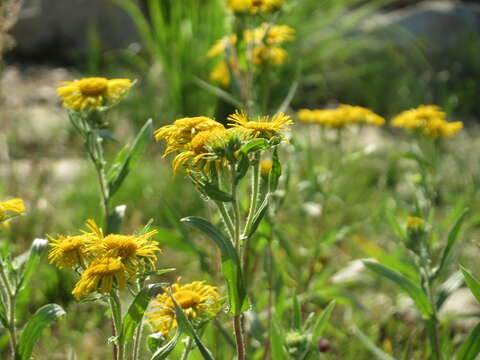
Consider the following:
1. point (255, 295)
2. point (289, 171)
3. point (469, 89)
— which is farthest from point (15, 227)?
point (469, 89)

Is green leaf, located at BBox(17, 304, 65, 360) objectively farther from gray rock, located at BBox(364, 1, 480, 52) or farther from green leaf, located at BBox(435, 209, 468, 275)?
gray rock, located at BBox(364, 1, 480, 52)

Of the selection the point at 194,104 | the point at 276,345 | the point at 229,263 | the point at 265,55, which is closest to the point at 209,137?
the point at 229,263

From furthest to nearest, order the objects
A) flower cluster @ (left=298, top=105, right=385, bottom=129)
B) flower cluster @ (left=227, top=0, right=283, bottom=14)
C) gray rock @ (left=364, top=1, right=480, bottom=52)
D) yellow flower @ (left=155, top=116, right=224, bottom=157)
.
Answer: gray rock @ (left=364, top=1, right=480, bottom=52), flower cluster @ (left=298, top=105, right=385, bottom=129), flower cluster @ (left=227, top=0, right=283, bottom=14), yellow flower @ (left=155, top=116, right=224, bottom=157)

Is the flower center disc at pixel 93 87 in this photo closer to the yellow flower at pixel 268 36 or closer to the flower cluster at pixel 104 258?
the flower cluster at pixel 104 258

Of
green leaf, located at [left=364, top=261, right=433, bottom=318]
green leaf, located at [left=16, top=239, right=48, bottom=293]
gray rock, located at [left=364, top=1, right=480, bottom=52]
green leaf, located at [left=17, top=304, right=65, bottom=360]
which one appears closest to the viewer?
green leaf, located at [left=17, top=304, right=65, bottom=360]

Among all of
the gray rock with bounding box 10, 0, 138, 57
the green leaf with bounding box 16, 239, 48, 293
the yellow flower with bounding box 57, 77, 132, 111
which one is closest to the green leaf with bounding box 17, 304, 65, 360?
the green leaf with bounding box 16, 239, 48, 293
